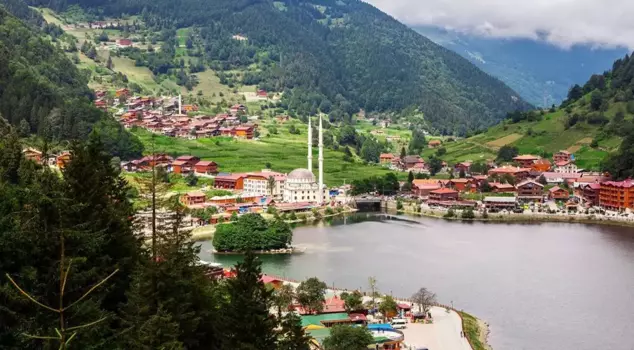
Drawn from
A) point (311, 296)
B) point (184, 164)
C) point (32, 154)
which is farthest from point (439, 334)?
point (184, 164)

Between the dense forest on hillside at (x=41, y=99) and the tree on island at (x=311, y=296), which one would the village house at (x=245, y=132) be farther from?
the tree on island at (x=311, y=296)

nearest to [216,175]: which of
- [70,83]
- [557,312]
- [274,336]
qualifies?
[70,83]

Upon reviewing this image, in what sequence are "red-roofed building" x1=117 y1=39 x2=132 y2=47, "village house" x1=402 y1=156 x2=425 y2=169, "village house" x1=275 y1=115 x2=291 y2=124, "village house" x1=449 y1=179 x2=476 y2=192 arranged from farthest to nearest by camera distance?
"red-roofed building" x1=117 y1=39 x2=132 y2=47
"village house" x1=275 y1=115 x2=291 y2=124
"village house" x1=402 y1=156 x2=425 y2=169
"village house" x1=449 y1=179 x2=476 y2=192

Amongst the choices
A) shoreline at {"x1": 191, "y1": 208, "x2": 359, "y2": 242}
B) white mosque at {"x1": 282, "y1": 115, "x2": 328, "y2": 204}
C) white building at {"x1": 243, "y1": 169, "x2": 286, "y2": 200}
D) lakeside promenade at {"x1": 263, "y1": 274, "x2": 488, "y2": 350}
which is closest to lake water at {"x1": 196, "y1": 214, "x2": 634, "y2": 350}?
→ lakeside promenade at {"x1": 263, "y1": 274, "x2": 488, "y2": 350}

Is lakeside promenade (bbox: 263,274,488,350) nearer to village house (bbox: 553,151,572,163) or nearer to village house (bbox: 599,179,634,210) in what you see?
village house (bbox: 599,179,634,210)

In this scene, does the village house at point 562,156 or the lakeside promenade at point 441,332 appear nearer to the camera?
the lakeside promenade at point 441,332

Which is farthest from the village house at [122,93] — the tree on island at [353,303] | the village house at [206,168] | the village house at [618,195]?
the tree on island at [353,303]
